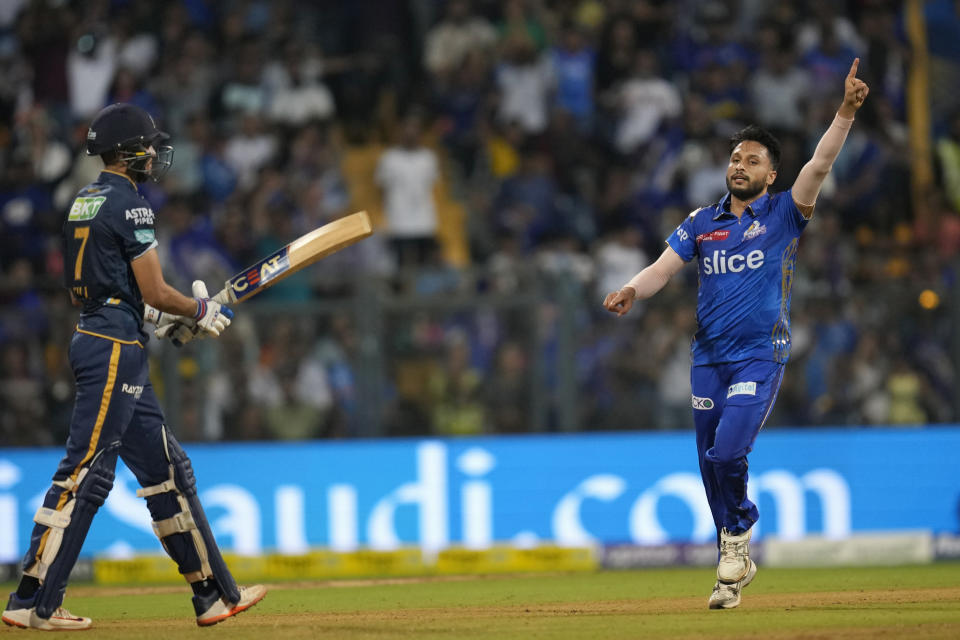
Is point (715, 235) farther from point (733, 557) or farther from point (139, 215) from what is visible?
point (139, 215)

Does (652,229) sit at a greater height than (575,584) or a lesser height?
greater

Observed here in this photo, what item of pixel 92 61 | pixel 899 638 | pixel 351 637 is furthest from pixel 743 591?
pixel 92 61

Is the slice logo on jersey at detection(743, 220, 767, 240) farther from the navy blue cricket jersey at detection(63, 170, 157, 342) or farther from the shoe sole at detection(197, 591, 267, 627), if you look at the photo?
the shoe sole at detection(197, 591, 267, 627)

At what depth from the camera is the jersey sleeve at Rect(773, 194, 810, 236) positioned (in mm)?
7758

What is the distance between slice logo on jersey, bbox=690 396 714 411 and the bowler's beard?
1114 millimetres

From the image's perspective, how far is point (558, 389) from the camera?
40.9ft

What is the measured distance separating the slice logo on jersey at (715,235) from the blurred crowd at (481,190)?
444 cm

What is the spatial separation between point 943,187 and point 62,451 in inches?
376

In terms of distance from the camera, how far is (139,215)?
7.00 m

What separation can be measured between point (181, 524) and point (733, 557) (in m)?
2.87

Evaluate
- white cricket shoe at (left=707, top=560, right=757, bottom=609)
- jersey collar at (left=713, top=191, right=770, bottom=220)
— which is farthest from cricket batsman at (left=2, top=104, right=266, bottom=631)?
jersey collar at (left=713, top=191, right=770, bottom=220)

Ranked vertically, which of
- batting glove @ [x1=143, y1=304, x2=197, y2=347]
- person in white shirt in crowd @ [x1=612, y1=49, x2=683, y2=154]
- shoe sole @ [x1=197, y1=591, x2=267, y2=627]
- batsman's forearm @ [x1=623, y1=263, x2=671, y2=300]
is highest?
person in white shirt in crowd @ [x1=612, y1=49, x2=683, y2=154]

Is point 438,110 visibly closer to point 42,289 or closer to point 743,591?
point 42,289

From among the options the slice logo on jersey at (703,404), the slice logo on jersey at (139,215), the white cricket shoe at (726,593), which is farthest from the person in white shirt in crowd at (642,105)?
the slice logo on jersey at (139,215)
